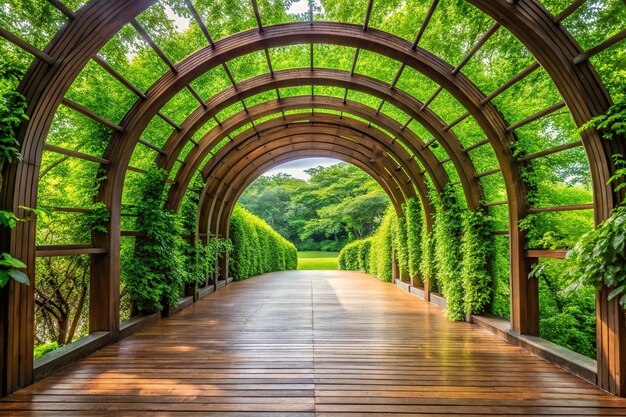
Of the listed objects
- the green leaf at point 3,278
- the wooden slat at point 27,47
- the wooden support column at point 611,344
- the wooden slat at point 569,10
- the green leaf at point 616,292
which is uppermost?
the wooden slat at point 569,10

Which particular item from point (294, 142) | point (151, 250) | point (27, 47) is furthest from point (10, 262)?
point (294, 142)

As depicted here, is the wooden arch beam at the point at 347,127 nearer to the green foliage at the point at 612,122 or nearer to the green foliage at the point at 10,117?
the green foliage at the point at 612,122

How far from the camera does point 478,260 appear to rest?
6246mm

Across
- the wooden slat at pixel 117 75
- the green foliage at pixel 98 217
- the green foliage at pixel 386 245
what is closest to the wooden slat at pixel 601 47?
the wooden slat at pixel 117 75

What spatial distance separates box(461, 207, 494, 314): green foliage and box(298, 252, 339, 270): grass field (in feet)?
74.8

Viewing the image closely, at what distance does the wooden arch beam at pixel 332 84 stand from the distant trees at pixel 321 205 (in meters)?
19.1

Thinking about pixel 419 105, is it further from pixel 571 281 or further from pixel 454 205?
pixel 571 281

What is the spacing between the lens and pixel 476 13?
15.9 ft

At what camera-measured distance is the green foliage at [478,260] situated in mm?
6297

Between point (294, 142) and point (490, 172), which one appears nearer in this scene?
point (490, 172)

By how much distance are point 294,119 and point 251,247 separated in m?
7.06

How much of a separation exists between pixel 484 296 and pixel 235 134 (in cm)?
666

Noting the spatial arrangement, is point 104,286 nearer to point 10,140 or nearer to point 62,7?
point 10,140

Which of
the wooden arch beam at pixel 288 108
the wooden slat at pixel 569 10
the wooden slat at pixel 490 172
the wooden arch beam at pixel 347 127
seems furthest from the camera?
the wooden arch beam at pixel 347 127
